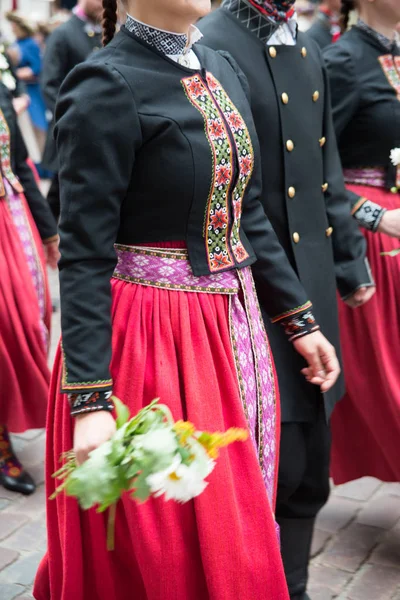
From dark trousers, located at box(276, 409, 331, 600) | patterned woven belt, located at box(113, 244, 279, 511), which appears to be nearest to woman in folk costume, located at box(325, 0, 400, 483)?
dark trousers, located at box(276, 409, 331, 600)

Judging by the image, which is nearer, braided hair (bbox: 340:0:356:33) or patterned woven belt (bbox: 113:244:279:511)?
patterned woven belt (bbox: 113:244:279:511)

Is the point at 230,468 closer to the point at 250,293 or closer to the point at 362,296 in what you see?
the point at 250,293

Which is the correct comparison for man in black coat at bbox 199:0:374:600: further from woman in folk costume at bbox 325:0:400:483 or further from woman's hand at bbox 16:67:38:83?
woman's hand at bbox 16:67:38:83

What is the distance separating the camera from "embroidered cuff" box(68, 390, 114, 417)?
2.11 m

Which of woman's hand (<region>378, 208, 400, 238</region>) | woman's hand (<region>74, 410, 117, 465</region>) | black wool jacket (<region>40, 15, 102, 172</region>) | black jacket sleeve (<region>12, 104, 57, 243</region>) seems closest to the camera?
woman's hand (<region>74, 410, 117, 465</region>)

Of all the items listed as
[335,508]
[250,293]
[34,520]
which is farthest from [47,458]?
[335,508]

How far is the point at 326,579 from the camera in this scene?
3504mm

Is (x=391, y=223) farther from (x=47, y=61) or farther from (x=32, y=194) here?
(x=47, y=61)

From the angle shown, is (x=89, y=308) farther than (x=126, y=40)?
No

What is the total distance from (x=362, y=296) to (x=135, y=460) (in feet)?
5.41

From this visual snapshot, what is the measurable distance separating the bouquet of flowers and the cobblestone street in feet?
5.81

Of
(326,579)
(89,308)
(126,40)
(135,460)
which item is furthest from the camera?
(326,579)

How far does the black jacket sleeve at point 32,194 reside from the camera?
14.8ft

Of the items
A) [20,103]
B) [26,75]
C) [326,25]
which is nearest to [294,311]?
[20,103]
